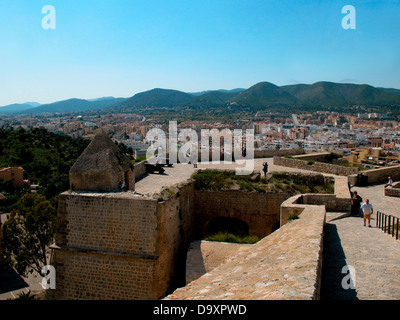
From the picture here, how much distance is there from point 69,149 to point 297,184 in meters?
56.4

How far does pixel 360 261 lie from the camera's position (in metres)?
5.41

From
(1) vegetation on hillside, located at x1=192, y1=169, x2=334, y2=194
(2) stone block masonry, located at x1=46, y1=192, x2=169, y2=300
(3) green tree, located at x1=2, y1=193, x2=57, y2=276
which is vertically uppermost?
(1) vegetation on hillside, located at x1=192, y1=169, x2=334, y2=194

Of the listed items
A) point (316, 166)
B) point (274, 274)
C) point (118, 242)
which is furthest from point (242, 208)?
point (274, 274)

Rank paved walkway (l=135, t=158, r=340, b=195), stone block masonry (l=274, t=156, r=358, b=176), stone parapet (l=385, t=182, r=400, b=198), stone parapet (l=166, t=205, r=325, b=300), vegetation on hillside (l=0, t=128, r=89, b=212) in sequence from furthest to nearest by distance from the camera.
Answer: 1. vegetation on hillside (l=0, t=128, r=89, b=212)
2. stone block masonry (l=274, t=156, r=358, b=176)
3. stone parapet (l=385, t=182, r=400, b=198)
4. paved walkway (l=135, t=158, r=340, b=195)
5. stone parapet (l=166, t=205, r=325, b=300)

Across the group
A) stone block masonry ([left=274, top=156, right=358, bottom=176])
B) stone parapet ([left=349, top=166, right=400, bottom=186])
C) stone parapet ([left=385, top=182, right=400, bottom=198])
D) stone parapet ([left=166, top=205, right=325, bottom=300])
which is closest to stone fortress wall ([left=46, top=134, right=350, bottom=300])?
stone parapet ([left=166, top=205, right=325, bottom=300])

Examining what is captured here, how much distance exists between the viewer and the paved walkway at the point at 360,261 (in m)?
4.20

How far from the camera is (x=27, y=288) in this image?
56.7 feet

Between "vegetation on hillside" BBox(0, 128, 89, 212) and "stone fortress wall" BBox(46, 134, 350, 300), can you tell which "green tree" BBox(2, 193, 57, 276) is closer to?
"stone fortress wall" BBox(46, 134, 350, 300)

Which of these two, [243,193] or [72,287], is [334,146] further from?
[72,287]

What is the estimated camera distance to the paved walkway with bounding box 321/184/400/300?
4.20m

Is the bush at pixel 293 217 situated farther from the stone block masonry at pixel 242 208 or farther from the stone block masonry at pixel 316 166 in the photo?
the stone block masonry at pixel 316 166

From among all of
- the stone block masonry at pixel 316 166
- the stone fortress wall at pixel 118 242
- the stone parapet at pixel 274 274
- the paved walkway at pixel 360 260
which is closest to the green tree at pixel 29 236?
the stone fortress wall at pixel 118 242

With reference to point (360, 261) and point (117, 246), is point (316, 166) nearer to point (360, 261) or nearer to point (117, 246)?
point (117, 246)
